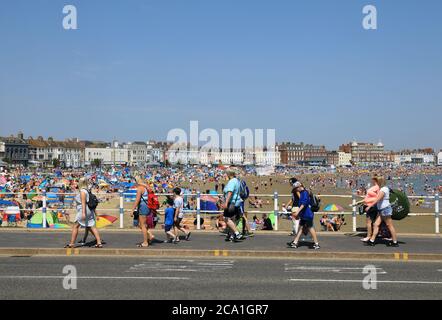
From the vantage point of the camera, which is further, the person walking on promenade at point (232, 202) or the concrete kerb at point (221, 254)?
the person walking on promenade at point (232, 202)

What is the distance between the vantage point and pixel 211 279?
8758 millimetres

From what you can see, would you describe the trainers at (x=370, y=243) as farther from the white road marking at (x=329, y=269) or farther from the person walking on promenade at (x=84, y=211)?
the person walking on promenade at (x=84, y=211)

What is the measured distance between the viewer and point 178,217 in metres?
12.7

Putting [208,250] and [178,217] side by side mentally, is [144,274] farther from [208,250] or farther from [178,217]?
[178,217]

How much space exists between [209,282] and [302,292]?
157 centimetres

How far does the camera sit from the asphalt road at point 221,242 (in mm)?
11641

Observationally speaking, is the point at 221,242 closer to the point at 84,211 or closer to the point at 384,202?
the point at 84,211

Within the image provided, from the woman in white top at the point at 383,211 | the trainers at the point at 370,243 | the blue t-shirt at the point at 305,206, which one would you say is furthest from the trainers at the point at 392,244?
the blue t-shirt at the point at 305,206

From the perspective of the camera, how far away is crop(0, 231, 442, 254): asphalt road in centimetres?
1164

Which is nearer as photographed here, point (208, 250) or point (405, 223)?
point (208, 250)

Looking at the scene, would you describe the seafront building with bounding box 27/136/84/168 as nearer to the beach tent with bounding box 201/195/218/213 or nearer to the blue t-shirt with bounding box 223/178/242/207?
the beach tent with bounding box 201/195/218/213

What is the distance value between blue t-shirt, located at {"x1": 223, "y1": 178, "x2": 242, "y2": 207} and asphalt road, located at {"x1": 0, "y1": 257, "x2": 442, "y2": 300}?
180 cm
